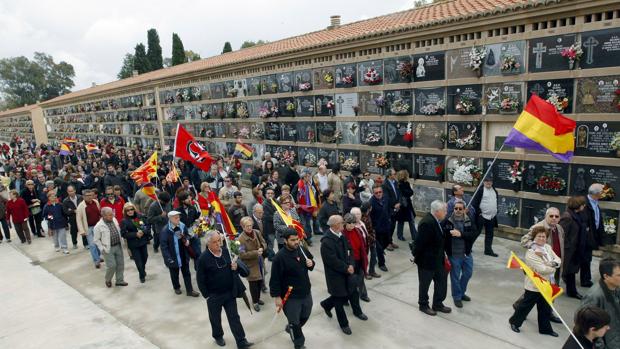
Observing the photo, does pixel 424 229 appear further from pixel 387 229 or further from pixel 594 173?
pixel 594 173

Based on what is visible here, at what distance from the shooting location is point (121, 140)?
2822cm

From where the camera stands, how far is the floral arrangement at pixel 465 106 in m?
9.54

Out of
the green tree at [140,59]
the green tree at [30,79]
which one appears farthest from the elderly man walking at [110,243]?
the green tree at [30,79]

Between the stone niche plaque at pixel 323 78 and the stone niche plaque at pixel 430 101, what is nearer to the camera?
the stone niche plaque at pixel 430 101

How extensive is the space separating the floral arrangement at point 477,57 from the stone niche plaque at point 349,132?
3.86m

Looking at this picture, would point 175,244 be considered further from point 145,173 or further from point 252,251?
point 145,173

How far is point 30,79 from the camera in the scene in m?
78.8

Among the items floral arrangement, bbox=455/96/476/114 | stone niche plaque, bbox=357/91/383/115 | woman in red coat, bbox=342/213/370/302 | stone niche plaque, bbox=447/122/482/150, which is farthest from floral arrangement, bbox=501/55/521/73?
woman in red coat, bbox=342/213/370/302

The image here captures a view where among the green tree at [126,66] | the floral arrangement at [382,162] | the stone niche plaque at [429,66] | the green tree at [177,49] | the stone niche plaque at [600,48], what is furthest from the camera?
the green tree at [126,66]

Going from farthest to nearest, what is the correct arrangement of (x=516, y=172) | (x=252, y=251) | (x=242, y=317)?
(x=516, y=172), (x=242, y=317), (x=252, y=251)

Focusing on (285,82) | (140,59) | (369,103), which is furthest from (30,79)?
(369,103)

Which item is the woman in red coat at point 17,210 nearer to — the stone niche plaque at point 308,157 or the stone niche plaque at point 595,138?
the stone niche plaque at point 308,157

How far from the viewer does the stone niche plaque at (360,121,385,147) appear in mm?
11773

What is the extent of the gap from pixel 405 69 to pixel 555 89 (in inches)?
138
